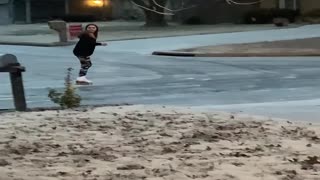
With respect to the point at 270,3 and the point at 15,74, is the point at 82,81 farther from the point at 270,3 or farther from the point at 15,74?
the point at 270,3

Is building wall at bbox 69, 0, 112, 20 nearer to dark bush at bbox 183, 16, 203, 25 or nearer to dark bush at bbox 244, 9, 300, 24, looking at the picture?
dark bush at bbox 183, 16, 203, 25

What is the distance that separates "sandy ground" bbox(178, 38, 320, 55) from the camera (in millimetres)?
27391

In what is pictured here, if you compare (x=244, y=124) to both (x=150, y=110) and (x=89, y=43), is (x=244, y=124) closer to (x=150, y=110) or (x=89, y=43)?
(x=150, y=110)

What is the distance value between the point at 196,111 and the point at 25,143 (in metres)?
3.65

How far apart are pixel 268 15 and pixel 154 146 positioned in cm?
4203

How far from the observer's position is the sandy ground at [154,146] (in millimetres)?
6520

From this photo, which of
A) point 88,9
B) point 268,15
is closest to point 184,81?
point 268,15

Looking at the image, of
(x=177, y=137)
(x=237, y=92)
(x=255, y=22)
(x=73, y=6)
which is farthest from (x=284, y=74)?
(x=73, y=6)

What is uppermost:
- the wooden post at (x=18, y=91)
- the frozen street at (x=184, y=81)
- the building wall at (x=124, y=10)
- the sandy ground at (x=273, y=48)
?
the wooden post at (x=18, y=91)

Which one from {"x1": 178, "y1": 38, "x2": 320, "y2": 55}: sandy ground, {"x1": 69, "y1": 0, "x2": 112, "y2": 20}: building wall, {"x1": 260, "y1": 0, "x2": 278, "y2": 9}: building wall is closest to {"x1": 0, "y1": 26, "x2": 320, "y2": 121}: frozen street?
{"x1": 178, "y1": 38, "x2": 320, "y2": 55}: sandy ground

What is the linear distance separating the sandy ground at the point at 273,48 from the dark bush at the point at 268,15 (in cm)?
1661

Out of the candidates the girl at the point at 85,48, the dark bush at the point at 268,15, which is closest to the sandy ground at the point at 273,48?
the girl at the point at 85,48

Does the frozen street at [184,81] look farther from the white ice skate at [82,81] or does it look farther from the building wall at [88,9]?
the building wall at [88,9]

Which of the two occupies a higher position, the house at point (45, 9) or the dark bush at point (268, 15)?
the dark bush at point (268, 15)
